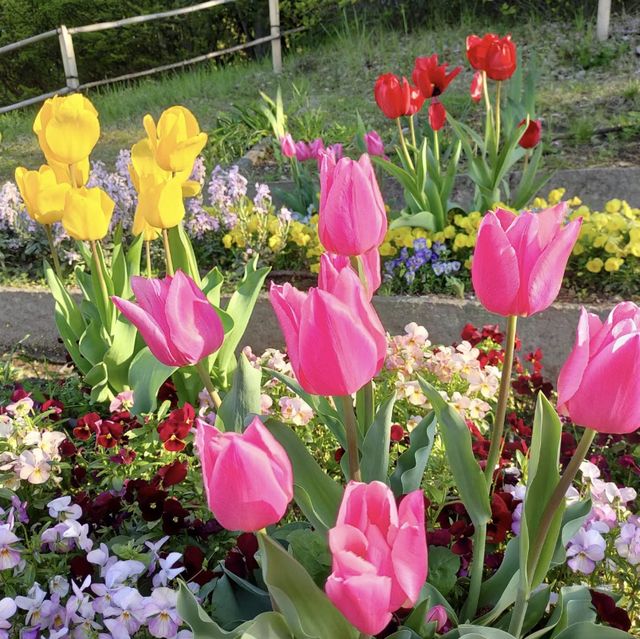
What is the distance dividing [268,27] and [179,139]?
9.33 metres

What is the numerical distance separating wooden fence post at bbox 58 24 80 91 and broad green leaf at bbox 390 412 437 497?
24.7 feet

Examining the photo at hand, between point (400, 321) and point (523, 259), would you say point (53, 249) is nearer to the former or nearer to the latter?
point (400, 321)

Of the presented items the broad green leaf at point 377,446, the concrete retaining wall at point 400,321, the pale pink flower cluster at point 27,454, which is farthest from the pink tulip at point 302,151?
the broad green leaf at point 377,446

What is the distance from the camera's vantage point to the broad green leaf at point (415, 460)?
46.3 inches

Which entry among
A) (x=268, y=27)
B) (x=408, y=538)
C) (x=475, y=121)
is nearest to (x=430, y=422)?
(x=408, y=538)

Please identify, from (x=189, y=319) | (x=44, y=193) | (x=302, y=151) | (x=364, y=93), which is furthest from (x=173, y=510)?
(x=364, y=93)

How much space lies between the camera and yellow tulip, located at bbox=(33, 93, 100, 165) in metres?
1.74

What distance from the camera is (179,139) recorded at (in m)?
1.73

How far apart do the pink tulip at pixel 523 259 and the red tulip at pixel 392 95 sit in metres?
1.80

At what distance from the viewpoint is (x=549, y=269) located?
900 mm

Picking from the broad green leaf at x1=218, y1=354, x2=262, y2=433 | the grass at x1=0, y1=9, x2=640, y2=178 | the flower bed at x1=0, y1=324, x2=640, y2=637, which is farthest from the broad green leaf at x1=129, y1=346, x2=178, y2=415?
the grass at x1=0, y1=9, x2=640, y2=178

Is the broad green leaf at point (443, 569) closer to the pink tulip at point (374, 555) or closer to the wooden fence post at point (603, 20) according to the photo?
the pink tulip at point (374, 555)

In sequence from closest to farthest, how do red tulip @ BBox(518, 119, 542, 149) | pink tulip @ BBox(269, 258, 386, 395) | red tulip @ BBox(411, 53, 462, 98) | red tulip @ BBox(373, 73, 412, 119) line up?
pink tulip @ BBox(269, 258, 386, 395)
red tulip @ BBox(373, 73, 412, 119)
red tulip @ BBox(411, 53, 462, 98)
red tulip @ BBox(518, 119, 542, 149)

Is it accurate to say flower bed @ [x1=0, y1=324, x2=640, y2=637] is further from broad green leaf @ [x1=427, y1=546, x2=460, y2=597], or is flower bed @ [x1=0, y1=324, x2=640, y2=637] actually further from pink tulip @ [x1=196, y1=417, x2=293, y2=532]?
pink tulip @ [x1=196, y1=417, x2=293, y2=532]
